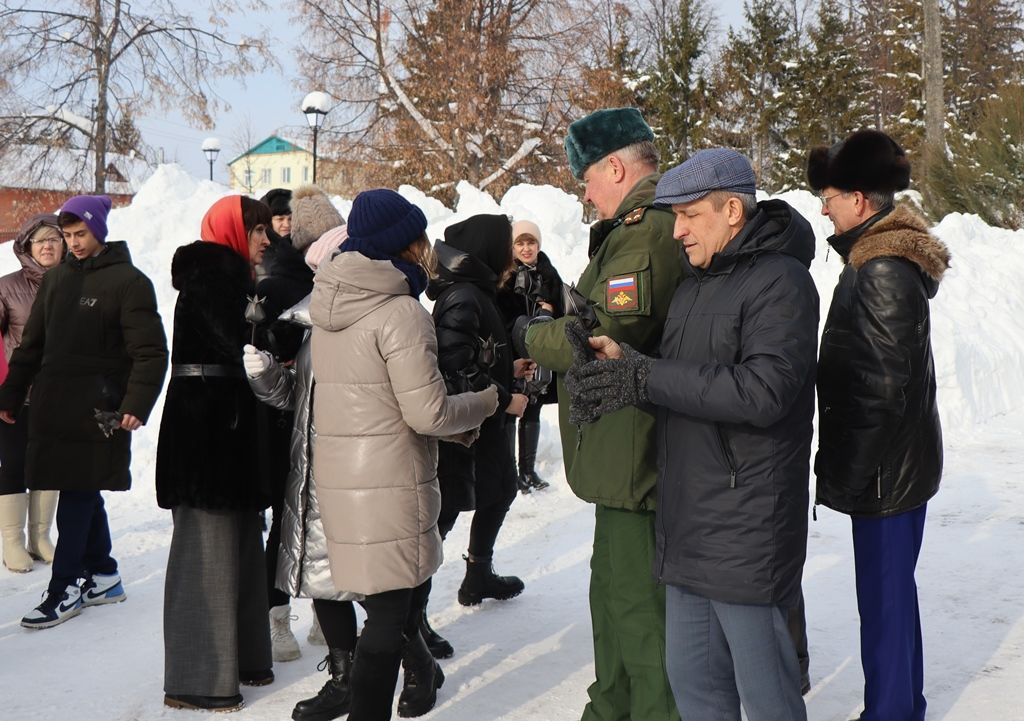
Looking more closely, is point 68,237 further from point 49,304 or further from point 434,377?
point 434,377

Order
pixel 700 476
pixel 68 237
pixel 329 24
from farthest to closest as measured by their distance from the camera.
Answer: pixel 329 24, pixel 68 237, pixel 700 476

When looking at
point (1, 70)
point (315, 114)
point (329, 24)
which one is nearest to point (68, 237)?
point (315, 114)

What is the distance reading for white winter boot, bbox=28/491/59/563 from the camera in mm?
5477

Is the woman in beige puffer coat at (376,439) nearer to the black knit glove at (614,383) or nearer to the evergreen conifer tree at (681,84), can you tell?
the black knit glove at (614,383)

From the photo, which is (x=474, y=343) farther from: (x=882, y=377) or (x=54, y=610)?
(x=54, y=610)

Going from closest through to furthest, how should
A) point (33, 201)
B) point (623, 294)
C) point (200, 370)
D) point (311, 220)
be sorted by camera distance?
point (623, 294) < point (200, 370) < point (311, 220) < point (33, 201)

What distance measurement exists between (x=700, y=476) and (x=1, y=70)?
18.1m

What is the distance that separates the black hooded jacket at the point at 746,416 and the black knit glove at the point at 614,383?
38mm

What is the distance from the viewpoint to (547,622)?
444cm

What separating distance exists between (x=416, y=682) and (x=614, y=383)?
1.69m

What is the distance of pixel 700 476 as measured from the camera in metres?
2.37

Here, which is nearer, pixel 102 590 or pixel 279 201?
pixel 102 590

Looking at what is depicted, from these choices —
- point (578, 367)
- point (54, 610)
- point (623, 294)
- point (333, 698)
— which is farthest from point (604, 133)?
point (54, 610)

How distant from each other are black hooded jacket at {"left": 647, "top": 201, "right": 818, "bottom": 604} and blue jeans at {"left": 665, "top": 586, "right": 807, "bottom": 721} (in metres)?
0.08
